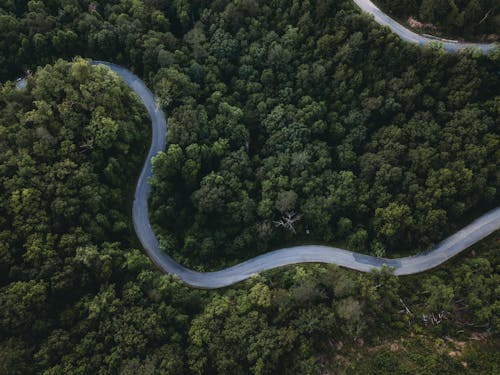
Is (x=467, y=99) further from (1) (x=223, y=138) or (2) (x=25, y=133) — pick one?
(2) (x=25, y=133)

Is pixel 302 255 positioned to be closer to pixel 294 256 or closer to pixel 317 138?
pixel 294 256

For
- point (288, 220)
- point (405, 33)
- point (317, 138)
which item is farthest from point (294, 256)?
point (405, 33)

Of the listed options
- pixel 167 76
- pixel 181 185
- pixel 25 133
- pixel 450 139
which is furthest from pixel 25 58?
pixel 450 139

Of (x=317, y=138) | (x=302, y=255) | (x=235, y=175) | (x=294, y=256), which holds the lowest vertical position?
(x=294, y=256)

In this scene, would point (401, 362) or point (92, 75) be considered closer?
point (401, 362)

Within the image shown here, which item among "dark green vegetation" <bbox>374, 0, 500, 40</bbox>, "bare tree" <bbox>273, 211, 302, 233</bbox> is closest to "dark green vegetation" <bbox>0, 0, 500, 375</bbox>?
"bare tree" <bbox>273, 211, 302, 233</bbox>

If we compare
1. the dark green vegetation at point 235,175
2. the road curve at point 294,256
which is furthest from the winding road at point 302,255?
the dark green vegetation at point 235,175
